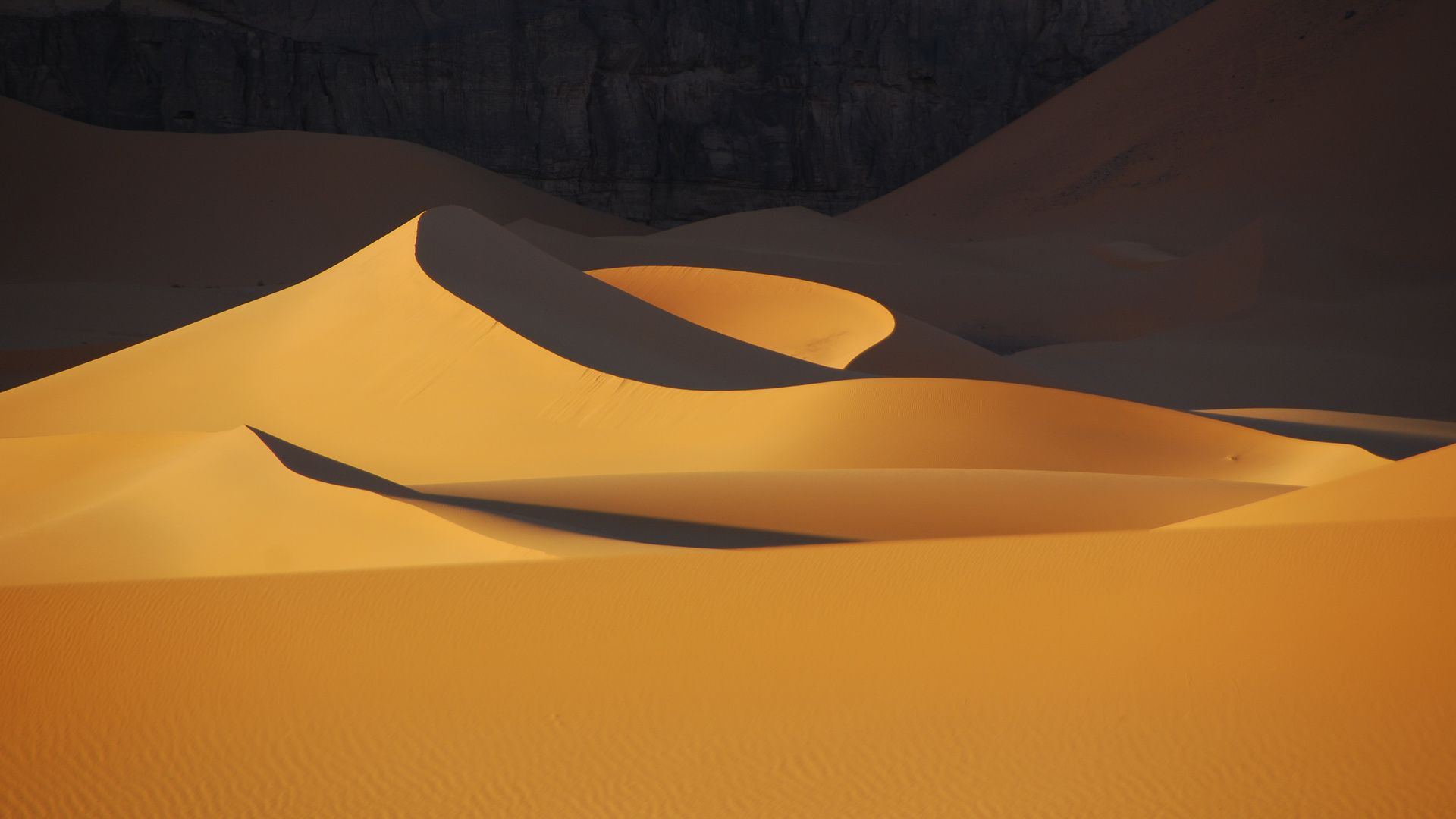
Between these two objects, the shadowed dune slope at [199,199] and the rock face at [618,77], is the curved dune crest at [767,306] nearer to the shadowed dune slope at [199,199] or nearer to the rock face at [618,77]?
the shadowed dune slope at [199,199]

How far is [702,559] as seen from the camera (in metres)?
3.00

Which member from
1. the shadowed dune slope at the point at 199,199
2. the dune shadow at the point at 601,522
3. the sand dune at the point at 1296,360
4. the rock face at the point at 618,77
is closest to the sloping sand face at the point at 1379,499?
the dune shadow at the point at 601,522

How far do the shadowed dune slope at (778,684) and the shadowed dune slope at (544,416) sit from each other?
3795 millimetres

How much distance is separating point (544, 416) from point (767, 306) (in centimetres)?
667

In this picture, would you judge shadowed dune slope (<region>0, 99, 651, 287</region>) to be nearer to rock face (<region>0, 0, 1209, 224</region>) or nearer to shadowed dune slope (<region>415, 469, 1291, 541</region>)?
rock face (<region>0, 0, 1209, 224</region>)

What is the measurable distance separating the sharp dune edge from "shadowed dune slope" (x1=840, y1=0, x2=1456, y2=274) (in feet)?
22.4

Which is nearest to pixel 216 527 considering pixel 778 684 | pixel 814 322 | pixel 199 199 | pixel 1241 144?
pixel 778 684

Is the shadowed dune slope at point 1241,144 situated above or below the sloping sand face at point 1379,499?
above

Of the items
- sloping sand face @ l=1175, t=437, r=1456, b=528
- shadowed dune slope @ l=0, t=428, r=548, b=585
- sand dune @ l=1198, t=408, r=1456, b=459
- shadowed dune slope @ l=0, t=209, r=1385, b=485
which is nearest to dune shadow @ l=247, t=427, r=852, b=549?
shadowed dune slope @ l=0, t=428, r=548, b=585

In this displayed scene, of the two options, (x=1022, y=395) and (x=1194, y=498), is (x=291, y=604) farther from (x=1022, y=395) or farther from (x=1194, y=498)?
(x=1022, y=395)

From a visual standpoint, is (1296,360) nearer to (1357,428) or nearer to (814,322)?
(1357,428)

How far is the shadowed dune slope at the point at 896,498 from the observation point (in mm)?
4555

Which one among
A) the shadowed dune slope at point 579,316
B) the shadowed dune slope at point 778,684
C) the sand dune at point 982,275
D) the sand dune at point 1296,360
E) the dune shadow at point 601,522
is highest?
the sand dune at point 982,275

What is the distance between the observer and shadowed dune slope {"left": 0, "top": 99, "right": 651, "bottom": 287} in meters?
21.0
